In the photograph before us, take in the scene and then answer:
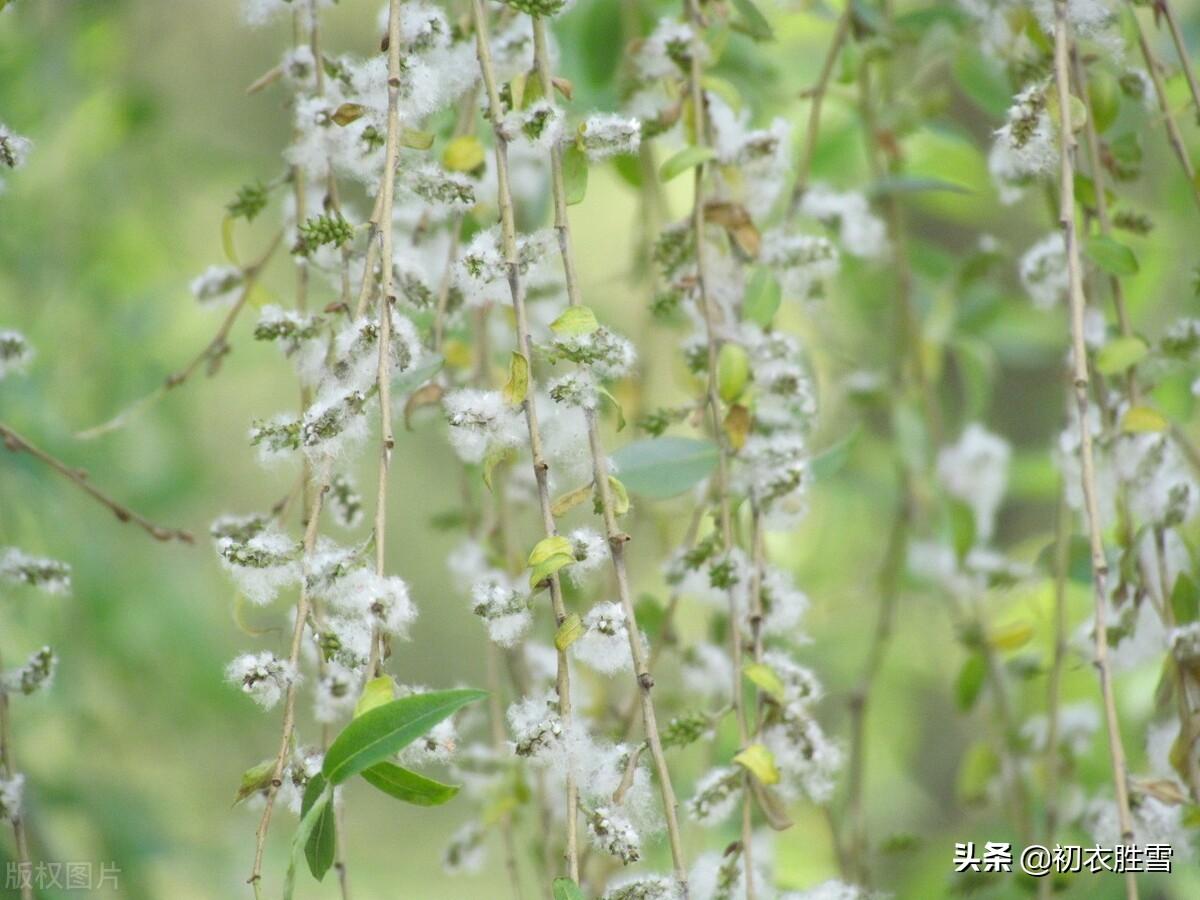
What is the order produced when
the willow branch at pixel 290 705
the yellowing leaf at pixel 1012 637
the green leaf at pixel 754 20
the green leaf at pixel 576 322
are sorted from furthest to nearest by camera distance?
the yellowing leaf at pixel 1012 637, the green leaf at pixel 754 20, the green leaf at pixel 576 322, the willow branch at pixel 290 705

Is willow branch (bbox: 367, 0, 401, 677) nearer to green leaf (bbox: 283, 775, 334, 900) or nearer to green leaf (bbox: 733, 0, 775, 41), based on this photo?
green leaf (bbox: 283, 775, 334, 900)

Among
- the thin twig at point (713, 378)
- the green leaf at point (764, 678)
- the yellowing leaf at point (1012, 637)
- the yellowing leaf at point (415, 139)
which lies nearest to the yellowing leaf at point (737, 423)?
the thin twig at point (713, 378)

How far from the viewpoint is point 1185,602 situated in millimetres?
800

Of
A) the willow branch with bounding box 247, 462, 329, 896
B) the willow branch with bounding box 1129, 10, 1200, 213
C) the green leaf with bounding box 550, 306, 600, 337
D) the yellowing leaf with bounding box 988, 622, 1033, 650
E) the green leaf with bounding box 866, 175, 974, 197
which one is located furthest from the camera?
the yellowing leaf with bounding box 988, 622, 1033, 650

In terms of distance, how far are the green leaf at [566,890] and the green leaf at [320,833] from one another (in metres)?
0.11

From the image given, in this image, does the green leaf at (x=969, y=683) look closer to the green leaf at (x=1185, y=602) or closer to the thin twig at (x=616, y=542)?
the green leaf at (x=1185, y=602)

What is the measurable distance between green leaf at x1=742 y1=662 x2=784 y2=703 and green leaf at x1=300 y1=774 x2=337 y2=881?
0.83ft

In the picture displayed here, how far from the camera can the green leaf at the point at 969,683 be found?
1.15 meters

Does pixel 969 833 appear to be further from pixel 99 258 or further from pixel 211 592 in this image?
pixel 99 258

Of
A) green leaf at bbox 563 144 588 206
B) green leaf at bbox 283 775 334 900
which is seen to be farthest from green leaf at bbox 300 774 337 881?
green leaf at bbox 563 144 588 206

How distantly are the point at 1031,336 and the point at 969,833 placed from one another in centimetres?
68

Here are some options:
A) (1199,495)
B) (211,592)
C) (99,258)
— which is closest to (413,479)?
(211,592)

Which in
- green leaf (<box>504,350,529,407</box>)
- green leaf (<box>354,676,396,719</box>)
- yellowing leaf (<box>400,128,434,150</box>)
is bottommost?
green leaf (<box>354,676,396,719</box>)

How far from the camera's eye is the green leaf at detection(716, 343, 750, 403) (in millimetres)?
812
